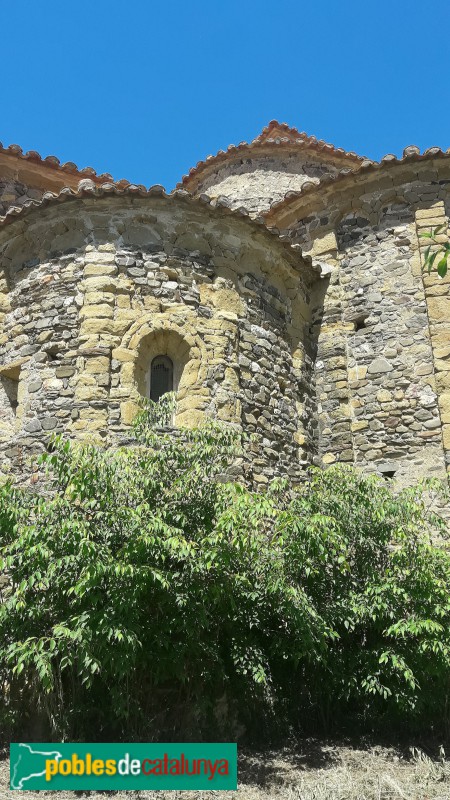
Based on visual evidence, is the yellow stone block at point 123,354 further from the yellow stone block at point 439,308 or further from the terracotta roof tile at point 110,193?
the yellow stone block at point 439,308

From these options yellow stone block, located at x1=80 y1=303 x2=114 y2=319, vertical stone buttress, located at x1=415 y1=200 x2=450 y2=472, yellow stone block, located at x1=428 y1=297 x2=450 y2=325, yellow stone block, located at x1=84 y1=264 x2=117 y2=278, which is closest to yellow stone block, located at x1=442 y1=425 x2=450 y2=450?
vertical stone buttress, located at x1=415 y1=200 x2=450 y2=472

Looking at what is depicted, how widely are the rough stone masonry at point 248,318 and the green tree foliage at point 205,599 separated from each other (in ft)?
4.00

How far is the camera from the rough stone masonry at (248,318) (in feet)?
26.5

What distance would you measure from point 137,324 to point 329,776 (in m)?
4.89

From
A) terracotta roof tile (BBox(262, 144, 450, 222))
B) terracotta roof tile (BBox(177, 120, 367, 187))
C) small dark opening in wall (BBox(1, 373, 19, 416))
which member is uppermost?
terracotta roof tile (BBox(177, 120, 367, 187))

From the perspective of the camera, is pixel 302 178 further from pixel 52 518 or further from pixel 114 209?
pixel 52 518

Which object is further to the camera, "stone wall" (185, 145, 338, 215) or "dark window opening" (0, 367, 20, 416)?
"stone wall" (185, 145, 338, 215)

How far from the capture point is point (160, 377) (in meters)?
8.38

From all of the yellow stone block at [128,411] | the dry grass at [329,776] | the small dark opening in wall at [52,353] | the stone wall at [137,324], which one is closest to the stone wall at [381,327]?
the stone wall at [137,324]

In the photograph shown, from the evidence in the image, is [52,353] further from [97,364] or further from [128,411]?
[128,411]

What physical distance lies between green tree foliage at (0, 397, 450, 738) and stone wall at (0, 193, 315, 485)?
3.97 feet

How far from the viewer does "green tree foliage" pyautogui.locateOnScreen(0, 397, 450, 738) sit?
5707mm

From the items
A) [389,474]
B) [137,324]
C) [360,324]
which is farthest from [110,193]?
[389,474]

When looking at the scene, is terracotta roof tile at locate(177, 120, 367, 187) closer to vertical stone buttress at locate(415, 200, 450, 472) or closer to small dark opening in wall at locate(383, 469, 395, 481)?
vertical stone buttress at locate(415, 200, 450, 472)
